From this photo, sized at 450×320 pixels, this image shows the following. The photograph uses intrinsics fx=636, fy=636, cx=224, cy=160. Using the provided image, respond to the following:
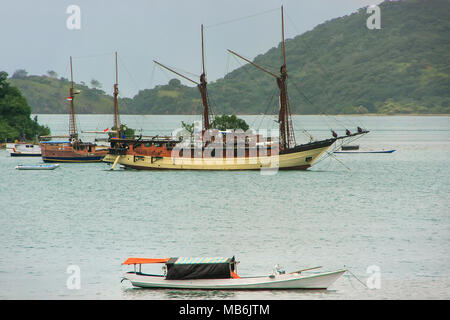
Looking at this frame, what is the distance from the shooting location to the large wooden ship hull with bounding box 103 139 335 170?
78750 millimetres

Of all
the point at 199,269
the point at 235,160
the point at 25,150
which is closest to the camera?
the point at 199,269

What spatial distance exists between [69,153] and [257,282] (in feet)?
245

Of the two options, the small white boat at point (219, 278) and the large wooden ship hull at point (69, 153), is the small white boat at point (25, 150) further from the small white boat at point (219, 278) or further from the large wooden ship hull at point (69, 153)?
the small white boat at point (219, 278)

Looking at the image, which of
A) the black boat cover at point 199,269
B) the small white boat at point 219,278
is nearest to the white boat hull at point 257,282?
the small white boat at point 219,278

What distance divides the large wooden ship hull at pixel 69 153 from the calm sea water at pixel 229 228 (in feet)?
53.9

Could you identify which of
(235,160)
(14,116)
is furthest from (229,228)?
(14,116)

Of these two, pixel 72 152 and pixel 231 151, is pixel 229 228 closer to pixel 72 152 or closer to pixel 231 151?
pixel 231 151

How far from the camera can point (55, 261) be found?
35.2 meters

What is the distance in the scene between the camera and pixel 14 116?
12412 cm


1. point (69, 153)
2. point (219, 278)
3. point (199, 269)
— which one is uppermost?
point (69, 153)

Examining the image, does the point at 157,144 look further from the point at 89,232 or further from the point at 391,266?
the point at 391,266

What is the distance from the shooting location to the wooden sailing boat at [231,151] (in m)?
78.2
